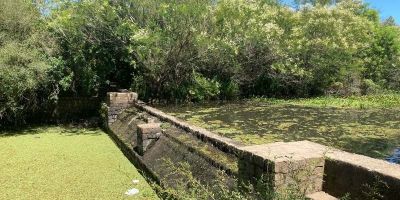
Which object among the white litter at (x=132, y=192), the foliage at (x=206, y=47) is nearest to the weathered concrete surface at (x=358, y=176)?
the white litter at (x=132, y=192)

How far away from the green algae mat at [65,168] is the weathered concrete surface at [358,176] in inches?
115

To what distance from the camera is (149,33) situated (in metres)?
12.6

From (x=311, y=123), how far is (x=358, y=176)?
6805 mm

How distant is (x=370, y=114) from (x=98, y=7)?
9171 mm

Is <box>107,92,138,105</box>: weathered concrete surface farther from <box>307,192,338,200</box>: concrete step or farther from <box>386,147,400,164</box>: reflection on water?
<box>307,192,338,200</box>: concrete step

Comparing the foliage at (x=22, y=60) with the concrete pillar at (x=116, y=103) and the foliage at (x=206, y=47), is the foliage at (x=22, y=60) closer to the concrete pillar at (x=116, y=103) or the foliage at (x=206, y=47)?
the foliage at (x=206, y=47)

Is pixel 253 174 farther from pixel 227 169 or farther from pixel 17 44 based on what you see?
pixel 17 44

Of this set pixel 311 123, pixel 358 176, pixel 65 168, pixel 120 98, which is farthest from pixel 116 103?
pixel 358 176

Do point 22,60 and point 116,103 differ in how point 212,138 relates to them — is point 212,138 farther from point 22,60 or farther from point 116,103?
point 22,60

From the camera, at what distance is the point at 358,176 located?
340 cm

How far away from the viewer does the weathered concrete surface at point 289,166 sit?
3543mm

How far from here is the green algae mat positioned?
6.61m

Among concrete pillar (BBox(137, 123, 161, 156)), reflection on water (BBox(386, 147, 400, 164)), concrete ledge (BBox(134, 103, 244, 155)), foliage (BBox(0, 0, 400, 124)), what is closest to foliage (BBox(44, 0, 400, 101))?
foliage (BBox(0, 0, 400, 124))

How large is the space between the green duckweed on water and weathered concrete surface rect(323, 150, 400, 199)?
10.9 feet
